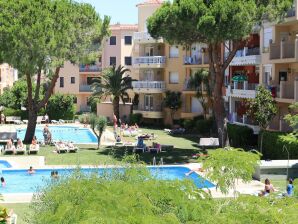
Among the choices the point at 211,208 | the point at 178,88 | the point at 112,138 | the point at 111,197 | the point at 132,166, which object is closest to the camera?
the point at 111,197

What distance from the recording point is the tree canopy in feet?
120

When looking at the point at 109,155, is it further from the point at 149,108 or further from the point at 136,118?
the point at 149,108

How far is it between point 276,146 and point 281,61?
6.89 m

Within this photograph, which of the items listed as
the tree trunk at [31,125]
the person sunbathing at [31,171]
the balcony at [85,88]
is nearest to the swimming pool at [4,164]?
the person sunbathing at [31,171]

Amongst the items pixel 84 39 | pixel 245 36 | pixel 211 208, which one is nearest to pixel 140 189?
pixel 211 208

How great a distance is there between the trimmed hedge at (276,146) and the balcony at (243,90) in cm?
548

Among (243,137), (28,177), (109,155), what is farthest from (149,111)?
(28,177)

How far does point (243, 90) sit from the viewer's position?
41.2 m

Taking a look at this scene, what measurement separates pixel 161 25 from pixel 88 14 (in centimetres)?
788

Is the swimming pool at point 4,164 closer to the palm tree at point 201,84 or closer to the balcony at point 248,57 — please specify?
the balcony at point 248,57

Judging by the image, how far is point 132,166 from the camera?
16.2 m

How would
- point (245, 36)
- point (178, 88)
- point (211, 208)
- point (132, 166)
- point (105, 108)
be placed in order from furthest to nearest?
point (105, 108), point (178, 88), point (245, 36), point (132, 166), point (211, 208)

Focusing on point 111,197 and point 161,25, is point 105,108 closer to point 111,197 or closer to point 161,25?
point 161,25

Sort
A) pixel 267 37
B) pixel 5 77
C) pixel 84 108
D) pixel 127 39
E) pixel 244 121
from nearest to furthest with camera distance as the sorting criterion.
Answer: pixel 267 37
pixel 244 121
pixel 127 39
pixel 84 108
pixel 5 77
